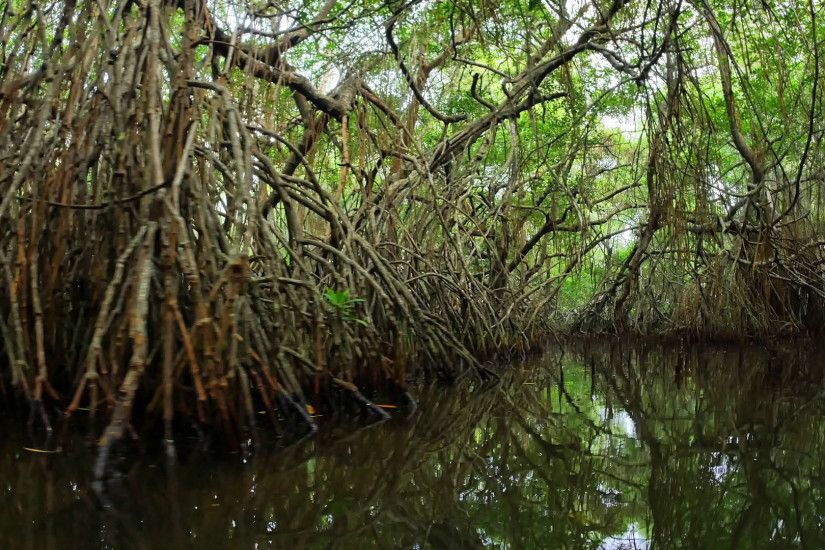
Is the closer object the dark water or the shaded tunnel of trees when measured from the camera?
the dark water

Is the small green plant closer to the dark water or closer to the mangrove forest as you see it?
the mangrove forest

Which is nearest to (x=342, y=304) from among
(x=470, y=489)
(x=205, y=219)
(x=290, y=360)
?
(x=290, y=360)

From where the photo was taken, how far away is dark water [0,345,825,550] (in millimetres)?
1300

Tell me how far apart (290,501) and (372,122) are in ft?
11.8

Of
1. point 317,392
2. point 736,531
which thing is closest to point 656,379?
point 317,392

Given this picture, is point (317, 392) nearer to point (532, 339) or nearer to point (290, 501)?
point (290, 501)

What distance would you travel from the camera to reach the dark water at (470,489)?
4.26 ft

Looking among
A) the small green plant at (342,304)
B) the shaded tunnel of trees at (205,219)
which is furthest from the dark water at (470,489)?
the small green plant at (342,304)

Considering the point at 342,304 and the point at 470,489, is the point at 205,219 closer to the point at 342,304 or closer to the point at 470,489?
the point at 342,304

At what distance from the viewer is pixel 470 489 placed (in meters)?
1.64

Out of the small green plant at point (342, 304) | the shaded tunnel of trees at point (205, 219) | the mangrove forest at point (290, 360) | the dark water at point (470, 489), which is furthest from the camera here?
the small green plant at point (342, 304)

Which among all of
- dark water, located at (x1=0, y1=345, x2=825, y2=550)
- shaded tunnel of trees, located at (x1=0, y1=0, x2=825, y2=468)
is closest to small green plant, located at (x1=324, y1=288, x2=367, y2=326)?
shaded tunnel of trees, located at (x1=0, y1=0, x2=825, y2=468)

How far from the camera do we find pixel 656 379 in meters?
3.98

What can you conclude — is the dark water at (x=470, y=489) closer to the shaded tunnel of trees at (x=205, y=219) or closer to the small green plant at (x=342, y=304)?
the shaded tunnel of trees at (x=205, y=219)
